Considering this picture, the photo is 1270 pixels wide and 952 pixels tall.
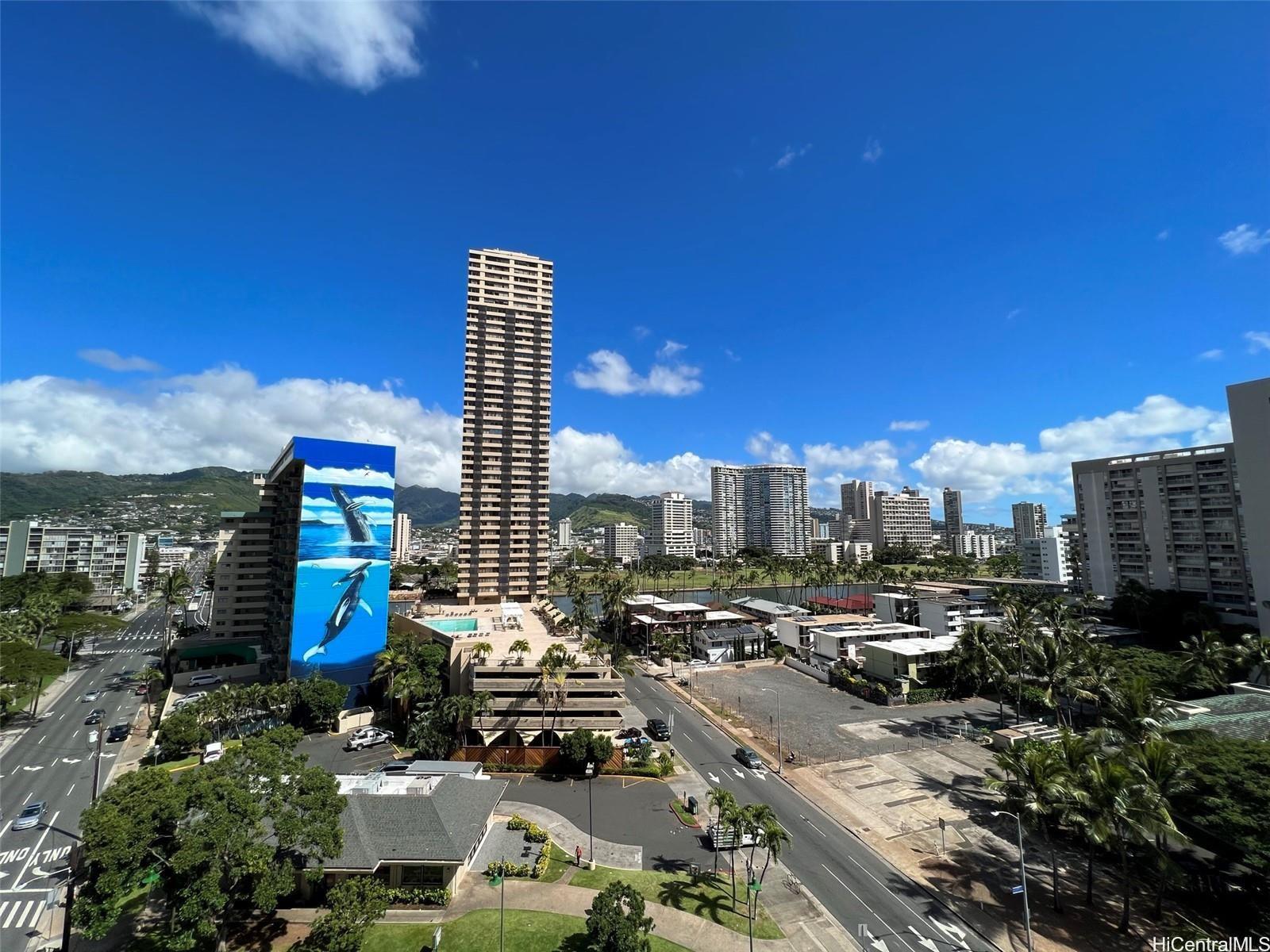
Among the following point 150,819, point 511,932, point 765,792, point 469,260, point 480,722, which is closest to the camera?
point 150,819

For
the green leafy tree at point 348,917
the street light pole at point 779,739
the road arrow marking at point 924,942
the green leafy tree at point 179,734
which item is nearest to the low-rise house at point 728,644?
the street light pole at point 779,739

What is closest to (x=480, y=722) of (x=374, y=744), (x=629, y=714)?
(x=374, y=744)

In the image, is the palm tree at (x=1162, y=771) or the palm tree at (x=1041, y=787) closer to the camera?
the palm tree at (x=1162, y=771)

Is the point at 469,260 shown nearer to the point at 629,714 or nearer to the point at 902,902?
the point at 629,714

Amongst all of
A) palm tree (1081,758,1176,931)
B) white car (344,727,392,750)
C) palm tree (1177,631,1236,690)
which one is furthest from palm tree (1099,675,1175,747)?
white car (344,727,392,750)

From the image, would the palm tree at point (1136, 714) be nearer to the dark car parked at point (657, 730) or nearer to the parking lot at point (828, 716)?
the parking lot at point (828, 716)

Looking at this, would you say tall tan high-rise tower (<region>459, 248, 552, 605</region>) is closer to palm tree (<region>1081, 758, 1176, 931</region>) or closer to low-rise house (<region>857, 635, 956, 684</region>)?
low-rise house (<region>857, 635, 956, 684</region>)
